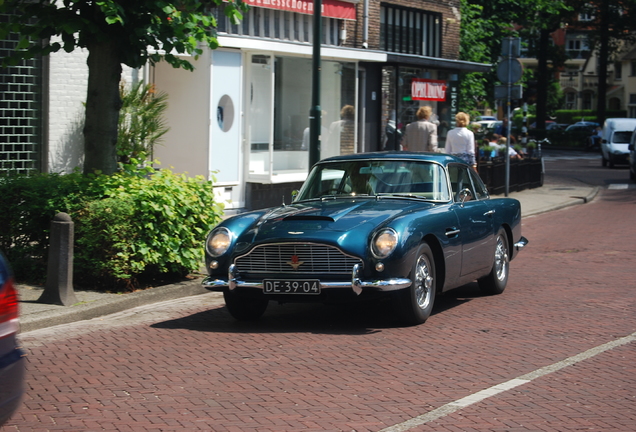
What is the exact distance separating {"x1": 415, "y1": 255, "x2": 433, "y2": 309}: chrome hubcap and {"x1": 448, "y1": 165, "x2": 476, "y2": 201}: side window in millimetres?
1183

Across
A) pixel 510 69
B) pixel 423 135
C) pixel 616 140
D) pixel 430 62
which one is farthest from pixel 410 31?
pixel 616 140

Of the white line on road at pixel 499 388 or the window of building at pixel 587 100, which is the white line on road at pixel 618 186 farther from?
the window of building at pixel 587 100

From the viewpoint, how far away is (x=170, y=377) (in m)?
6.11

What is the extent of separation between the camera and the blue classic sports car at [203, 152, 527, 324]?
7367 millimetres

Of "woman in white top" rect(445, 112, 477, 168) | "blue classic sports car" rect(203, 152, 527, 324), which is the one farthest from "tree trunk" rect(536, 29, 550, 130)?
Result: "blue classic sports car" rect(203, 152, 527, 324)

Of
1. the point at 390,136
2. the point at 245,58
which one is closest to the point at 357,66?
the point at 390,136

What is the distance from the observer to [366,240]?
7398 mm

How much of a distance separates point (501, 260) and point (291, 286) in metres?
3.20

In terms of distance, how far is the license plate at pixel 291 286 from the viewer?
291 inches

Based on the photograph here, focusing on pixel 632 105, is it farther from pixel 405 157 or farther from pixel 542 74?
pixel 405 157

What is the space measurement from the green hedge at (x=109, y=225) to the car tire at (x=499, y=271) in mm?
3154

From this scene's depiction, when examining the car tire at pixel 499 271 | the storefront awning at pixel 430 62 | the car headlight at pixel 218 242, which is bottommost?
the car tire at pixel 499 271

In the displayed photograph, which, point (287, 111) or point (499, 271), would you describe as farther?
point (287, 111)

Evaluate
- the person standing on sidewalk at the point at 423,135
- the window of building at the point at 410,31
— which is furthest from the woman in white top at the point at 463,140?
the window of building at the point at 410,31
